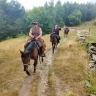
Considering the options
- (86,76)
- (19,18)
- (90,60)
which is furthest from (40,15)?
(86,76)

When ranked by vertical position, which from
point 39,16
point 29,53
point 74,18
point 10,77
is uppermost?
point 29,53

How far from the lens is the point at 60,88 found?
1017 centimetres

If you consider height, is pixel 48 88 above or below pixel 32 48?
below

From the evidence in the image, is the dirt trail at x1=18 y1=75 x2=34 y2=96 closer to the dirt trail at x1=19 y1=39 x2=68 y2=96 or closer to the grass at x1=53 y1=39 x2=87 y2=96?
the dirt trail at x1=19 y1=39 x2=68 y2=96

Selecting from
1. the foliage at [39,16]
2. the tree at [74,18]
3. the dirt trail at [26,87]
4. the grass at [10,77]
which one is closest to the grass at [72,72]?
the dirt trail at [26,87]

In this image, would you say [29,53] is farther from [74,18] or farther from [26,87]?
[74,18]

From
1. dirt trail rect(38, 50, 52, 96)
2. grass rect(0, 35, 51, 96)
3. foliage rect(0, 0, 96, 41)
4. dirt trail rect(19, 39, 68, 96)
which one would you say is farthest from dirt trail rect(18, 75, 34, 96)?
foliage rect(0, 0, 96, 41)

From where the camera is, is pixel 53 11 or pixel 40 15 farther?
pixel 53 11

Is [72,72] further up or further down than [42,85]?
further down

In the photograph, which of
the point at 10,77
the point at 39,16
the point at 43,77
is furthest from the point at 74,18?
the point at 10,77

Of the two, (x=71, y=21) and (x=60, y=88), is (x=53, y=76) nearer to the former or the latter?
(x=60, y=88)

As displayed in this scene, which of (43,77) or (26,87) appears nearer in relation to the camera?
(26,87)

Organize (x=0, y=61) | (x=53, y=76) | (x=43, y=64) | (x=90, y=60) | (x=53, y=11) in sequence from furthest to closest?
1. (x=53, y=11)
2. (x=90, y=60)
3. (x=0, y=61)
4. (x=43, y=64)
5. (x=53, y=76)

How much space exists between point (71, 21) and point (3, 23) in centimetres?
4505
